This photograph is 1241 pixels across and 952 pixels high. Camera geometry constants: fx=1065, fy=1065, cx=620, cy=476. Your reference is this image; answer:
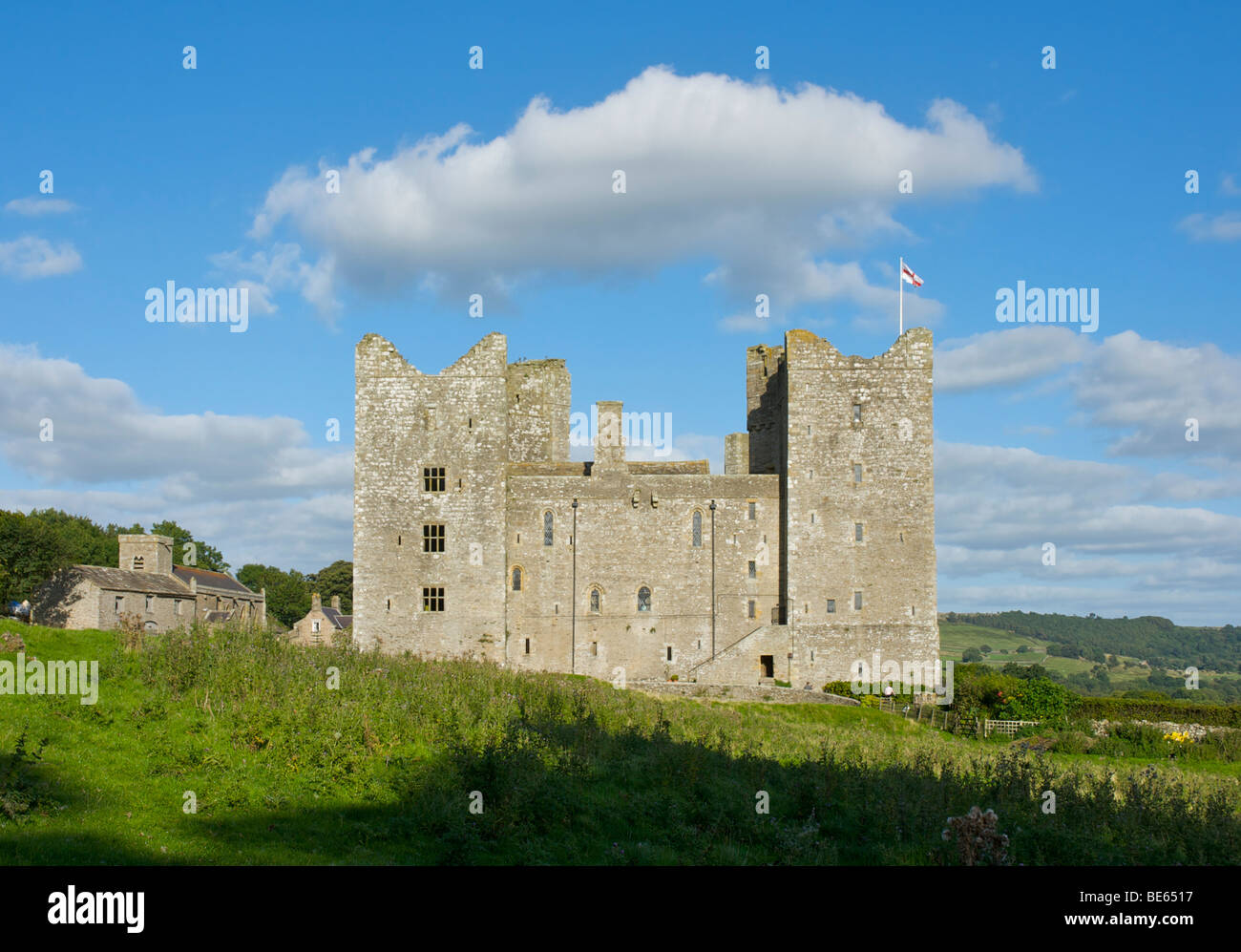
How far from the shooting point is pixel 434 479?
45219mm

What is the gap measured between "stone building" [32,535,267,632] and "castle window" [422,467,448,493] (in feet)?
30.1

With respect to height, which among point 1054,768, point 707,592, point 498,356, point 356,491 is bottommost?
point 1054,768

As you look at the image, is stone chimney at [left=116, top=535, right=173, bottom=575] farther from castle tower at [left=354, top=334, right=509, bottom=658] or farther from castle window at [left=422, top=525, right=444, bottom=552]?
castle window at [left=422, top=525, right=444, bottom=552]

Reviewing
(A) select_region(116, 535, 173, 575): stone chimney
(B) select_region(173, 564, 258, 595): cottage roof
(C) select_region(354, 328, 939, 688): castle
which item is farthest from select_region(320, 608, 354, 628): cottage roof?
(C) select_region(354, 328, 939, 688): castle

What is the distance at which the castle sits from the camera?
146 feet

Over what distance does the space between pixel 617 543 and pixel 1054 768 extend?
24.1 metres

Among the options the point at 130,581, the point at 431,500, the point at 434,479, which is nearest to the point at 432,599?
the point at 431,500

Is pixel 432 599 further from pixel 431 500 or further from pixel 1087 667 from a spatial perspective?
pixel 1087 667

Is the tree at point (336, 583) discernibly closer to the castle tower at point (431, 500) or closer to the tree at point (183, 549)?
the tree at point (183, 549)

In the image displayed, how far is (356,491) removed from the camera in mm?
45406

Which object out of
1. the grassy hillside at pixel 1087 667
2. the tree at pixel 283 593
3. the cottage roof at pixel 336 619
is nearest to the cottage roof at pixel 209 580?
the cottage roof at pixel 336 619

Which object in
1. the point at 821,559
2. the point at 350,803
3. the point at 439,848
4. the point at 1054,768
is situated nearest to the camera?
the point at 439,848
